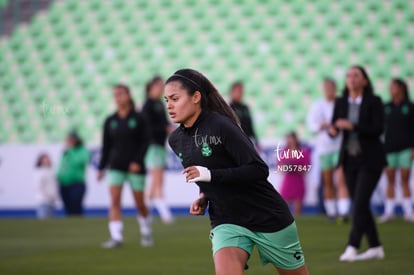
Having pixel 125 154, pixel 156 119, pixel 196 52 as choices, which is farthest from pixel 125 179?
pixel 196 52

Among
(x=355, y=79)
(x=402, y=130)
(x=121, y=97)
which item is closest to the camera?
(x=355, y=79)

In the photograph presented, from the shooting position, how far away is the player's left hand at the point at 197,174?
4.52 m

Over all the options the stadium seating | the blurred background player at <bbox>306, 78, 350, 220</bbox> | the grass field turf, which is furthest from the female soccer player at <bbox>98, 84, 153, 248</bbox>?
the stadium seating

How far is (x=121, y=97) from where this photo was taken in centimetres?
1132

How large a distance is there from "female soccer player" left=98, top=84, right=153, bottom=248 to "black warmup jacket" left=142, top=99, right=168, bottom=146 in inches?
107

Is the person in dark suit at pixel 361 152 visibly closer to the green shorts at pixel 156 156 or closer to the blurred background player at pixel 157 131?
the blurred background player at pixel 157 131

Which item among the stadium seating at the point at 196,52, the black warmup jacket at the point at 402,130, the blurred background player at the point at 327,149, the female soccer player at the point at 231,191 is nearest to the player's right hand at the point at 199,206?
the female soccer player at the point at 231,191

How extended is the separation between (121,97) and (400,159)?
540 cm

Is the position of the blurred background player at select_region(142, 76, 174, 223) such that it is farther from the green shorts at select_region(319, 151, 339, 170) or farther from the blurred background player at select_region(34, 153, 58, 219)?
the blurred background player at select_region(34, 153, 58, 219)

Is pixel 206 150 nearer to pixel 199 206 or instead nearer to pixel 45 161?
pixel 199 206

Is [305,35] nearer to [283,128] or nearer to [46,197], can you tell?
[283,128]

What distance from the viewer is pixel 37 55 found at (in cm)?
2252

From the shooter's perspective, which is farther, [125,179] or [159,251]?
[125,179]

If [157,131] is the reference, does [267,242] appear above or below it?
below
